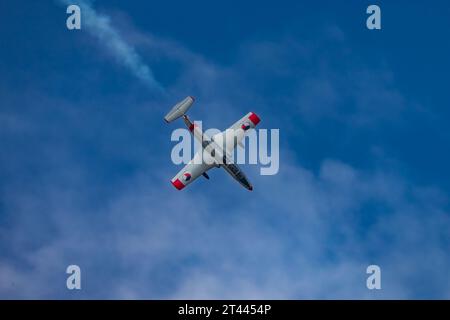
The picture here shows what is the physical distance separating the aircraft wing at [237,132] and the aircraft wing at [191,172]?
4.48 metres

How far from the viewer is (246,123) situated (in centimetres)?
12875

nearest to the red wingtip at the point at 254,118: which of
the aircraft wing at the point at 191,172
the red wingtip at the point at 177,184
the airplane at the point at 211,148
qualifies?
the airplane at the point at 211,148

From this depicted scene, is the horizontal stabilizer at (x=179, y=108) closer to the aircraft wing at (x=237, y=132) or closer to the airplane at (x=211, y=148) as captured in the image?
the airplane at (x=211, y=148)

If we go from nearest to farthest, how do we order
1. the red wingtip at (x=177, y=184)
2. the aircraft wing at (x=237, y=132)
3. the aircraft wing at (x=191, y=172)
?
the aircraft wing at (x=237, y=132)
the aircraft wing at (x=191, y=172)
the red wingtip at (x=177, y=184)

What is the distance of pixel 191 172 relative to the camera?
12775cm

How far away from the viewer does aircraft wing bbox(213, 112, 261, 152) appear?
12562cm

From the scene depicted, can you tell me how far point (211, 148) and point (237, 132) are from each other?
6.52 m

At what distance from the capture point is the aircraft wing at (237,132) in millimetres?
125625

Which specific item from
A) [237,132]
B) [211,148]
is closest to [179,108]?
[211,148]

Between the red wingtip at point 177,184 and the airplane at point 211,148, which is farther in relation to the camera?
the red wingtip at point 177,184

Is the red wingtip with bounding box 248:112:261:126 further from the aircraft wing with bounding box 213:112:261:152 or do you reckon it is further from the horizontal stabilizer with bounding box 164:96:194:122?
the horizontal stabilizer with bounding box 164:96:194:122

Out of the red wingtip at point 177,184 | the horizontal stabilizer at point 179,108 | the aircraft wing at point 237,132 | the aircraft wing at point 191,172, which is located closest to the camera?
the horizontal stabilizer at point 179,108

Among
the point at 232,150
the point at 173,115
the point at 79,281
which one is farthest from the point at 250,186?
the point at 79,281
